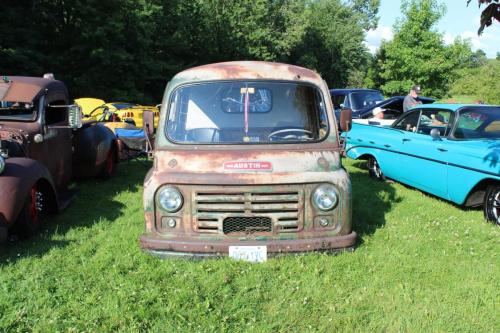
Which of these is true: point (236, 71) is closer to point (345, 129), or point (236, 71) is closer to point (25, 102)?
point (345, 129)

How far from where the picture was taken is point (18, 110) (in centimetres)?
661

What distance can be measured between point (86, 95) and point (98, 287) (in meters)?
24.9

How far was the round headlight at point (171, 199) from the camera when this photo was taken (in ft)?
15.0

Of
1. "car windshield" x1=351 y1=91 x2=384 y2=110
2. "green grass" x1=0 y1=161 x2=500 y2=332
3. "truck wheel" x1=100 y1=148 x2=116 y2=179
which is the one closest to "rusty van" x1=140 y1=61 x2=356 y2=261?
"green grass" x1=0 y1=161 x2=500 y2=332

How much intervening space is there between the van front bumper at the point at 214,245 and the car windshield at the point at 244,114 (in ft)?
3.59

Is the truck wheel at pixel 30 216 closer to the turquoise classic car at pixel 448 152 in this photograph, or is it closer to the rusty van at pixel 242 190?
the rusty van at pixel 242 190

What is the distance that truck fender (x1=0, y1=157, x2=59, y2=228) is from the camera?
4816mm

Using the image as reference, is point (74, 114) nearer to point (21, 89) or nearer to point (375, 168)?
point (21, 89)

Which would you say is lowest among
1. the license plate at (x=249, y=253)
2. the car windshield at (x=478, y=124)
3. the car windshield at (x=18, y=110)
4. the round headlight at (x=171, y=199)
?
the license plate at (x=249, y=253)

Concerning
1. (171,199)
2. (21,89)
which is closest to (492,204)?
(171,199)

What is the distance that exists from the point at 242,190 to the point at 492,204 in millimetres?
3670

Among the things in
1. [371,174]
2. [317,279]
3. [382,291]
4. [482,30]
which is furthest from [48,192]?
[371,174]

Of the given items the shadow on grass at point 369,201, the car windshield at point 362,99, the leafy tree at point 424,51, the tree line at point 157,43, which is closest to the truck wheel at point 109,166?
the shadow on grass at point 369,201

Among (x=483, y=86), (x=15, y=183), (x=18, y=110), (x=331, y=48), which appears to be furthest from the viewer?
(x=331, y=48)
